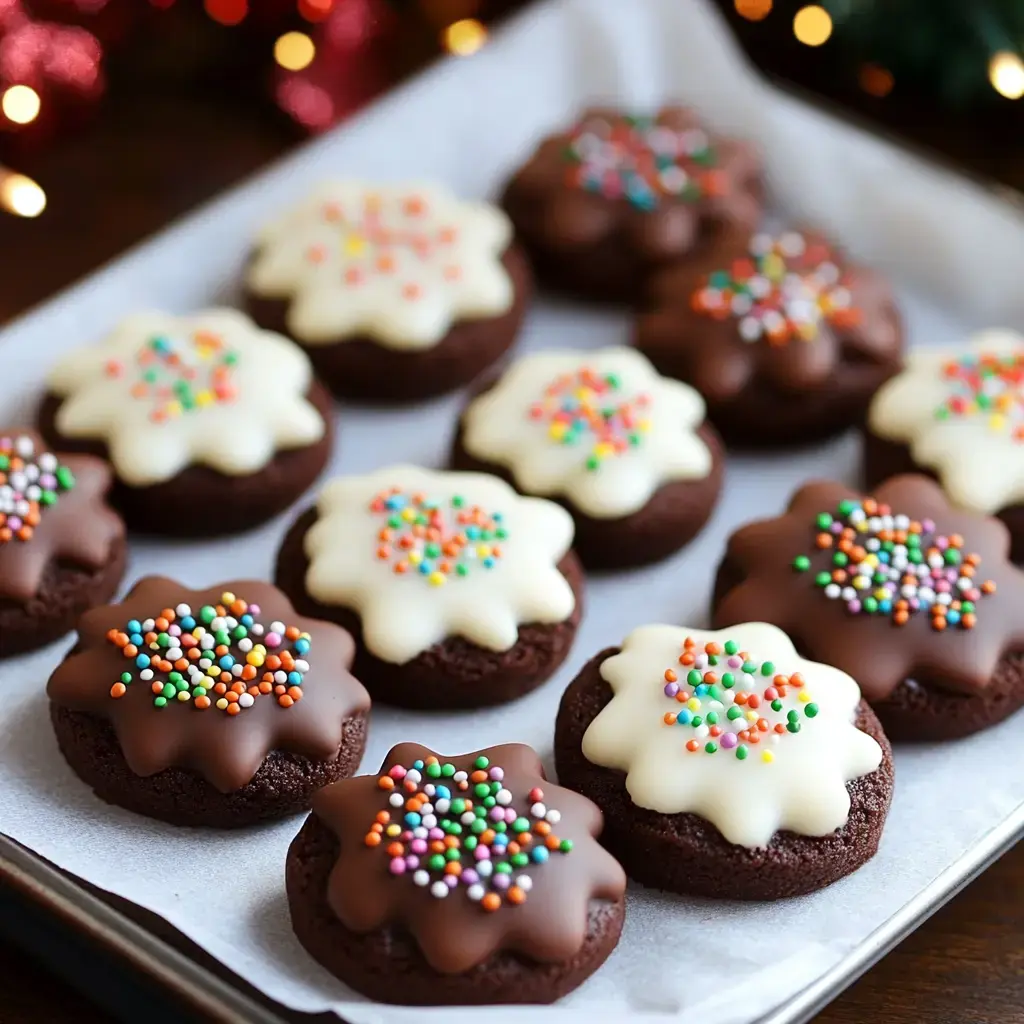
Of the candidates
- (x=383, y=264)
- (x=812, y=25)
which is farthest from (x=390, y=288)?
(x=812, y=25)

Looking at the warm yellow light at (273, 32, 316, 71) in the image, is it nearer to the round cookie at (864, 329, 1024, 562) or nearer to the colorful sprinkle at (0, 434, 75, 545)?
the colorful sprinkle at (0, 434, 75, 545)

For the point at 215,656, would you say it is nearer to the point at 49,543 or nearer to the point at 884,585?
the point at 49,543

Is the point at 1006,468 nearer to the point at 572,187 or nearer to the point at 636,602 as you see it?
the point at 636,602

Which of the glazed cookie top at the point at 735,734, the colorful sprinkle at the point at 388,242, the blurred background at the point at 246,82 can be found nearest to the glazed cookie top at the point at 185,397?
the colorful sprinkle at the point at 388,242

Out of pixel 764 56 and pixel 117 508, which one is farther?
pixel 764 56

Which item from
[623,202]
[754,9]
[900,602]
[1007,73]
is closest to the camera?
[900,602]

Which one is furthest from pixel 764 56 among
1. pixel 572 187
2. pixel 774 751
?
pixel 774 751

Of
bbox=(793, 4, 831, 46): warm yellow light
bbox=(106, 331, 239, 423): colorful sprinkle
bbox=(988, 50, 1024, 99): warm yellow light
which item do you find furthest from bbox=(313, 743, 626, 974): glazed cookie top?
bbox=(793, 4, 831, 46): warm yellow light
